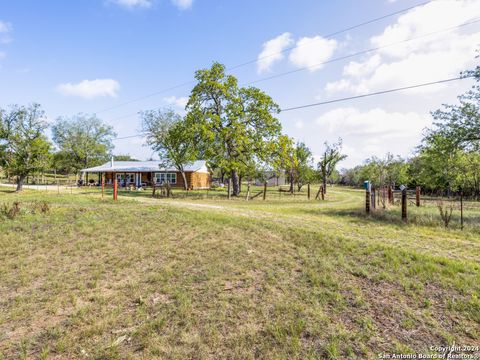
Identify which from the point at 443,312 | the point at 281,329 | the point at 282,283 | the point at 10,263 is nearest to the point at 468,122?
the point at 443,312

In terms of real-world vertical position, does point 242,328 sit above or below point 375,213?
below

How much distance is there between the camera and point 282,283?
223 inches

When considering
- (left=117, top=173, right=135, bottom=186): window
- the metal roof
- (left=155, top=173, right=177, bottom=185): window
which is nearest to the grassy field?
the metal roof

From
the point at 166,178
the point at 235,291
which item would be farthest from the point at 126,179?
the point at 235,291

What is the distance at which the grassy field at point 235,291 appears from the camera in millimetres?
3994

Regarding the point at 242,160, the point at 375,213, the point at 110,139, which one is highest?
the point at 110,139

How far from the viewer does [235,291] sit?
540 centimetres

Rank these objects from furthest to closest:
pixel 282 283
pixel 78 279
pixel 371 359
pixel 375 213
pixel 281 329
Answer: pixel 375 213 → pixel 78 279 → pixel 282 283 → pixel 281 329 → pixel 371 359

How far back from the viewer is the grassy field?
3994 millimetres

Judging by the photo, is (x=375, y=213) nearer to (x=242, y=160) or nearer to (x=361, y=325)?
(x=361, y=325)

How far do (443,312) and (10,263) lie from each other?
372 inches

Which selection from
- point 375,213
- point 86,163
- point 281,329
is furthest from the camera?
point 86,163

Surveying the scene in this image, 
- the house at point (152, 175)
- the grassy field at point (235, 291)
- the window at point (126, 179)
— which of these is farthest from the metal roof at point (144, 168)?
the grassy field at point (235, 291)

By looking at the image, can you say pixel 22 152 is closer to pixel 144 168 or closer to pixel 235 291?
pixel 144 168
